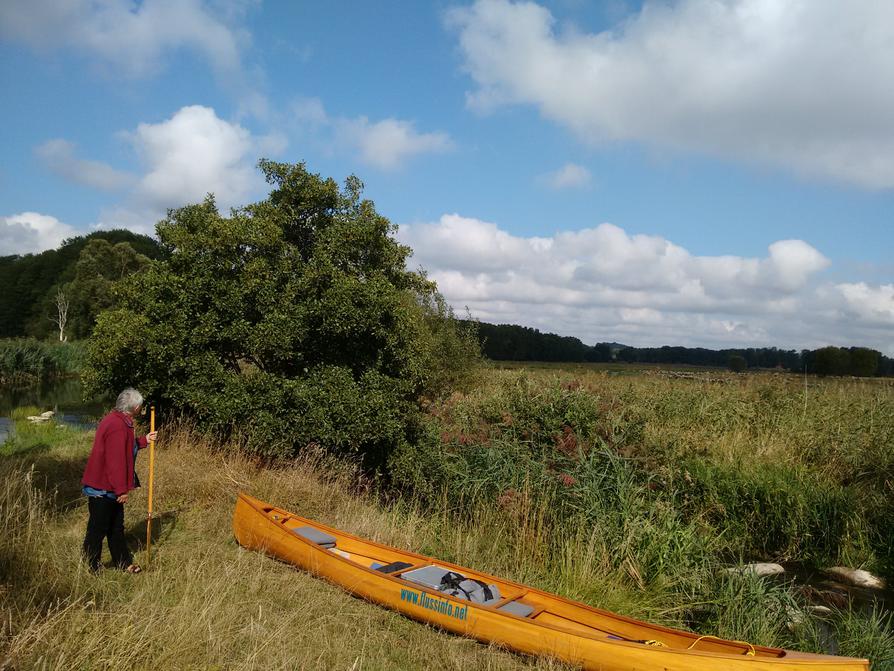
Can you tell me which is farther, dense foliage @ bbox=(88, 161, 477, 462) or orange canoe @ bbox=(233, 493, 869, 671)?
dense foliage @ bbox=(88, 161, 477, 462)

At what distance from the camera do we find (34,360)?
122 ft

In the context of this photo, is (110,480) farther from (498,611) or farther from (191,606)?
(498,611)

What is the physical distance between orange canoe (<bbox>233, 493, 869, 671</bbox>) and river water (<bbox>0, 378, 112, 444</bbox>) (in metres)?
12.6

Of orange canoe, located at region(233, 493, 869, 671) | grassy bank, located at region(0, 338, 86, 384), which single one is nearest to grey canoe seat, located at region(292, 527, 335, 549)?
orange canoe, located at region(233, 493, 869, 671)

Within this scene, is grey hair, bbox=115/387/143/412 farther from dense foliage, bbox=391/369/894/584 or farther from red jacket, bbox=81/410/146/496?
dense foliage, bbox=391/369/894/584

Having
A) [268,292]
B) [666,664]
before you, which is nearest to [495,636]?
[666,664]

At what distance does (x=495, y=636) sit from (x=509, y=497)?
2.81 meters

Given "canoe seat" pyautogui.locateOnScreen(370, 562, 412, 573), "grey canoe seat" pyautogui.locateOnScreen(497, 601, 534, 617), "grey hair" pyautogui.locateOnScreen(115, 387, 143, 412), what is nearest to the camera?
"grey canoe seat" pyautogui.locateOnScreen(497, 601, 534, 617)

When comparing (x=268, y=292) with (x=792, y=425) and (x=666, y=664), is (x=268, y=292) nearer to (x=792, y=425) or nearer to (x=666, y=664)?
(x=666, y=664)

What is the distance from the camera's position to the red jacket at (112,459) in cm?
579

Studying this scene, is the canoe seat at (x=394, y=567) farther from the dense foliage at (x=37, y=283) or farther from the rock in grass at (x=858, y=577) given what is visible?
the dense foliage at (x=37, y=283)

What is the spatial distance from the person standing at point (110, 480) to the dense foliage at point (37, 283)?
66.0 m

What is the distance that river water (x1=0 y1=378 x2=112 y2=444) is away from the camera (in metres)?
20.8

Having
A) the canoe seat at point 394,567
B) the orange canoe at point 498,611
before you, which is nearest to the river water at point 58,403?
the orange canoe at point 498,611
